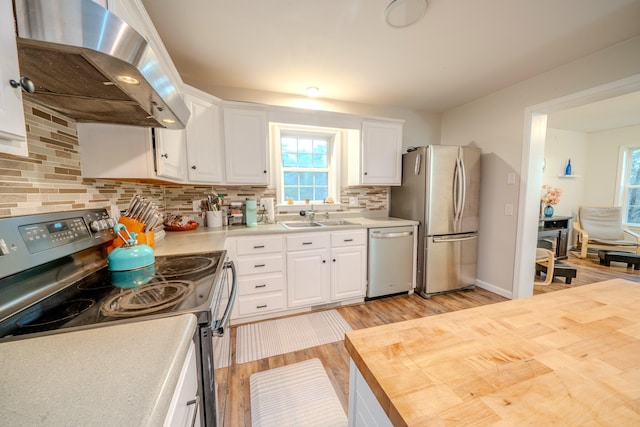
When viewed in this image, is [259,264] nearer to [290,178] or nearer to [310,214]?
[310,214]

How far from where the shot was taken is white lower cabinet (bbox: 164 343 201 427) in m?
0.52

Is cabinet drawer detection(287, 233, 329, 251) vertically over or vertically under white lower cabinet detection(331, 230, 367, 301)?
over

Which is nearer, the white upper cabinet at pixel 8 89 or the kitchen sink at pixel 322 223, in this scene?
the white upper cabinet at pixel 8 89

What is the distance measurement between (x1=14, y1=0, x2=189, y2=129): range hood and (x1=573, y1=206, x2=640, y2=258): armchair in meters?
6.23

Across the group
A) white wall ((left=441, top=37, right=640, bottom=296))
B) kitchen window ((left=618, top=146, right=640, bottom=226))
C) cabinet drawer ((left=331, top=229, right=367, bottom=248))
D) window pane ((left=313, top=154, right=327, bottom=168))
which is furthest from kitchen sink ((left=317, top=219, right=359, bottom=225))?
kitchen window ((left=618, top=146, right=640, bottom=226))

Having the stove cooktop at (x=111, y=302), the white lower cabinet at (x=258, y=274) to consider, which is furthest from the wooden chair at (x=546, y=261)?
the stove cooktop at (x=111, y=302)

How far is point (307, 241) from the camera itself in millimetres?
2293

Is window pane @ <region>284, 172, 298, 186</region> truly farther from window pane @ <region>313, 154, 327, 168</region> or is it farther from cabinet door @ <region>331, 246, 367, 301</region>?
cabinet door @ <region>331, 246, 367, 301</region>

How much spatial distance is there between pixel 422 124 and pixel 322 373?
326 cm

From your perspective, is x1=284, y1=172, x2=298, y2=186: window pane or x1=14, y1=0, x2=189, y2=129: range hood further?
x1=284, y1=172, x2=298, y2=186: window pane

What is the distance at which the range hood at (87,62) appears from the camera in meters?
0.56

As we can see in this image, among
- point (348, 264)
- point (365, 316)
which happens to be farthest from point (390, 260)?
point (365, 316)

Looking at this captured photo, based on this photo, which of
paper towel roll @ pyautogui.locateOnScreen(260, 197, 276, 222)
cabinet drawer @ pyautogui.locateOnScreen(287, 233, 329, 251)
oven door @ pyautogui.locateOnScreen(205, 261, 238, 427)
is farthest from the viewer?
paper towel roll @ pyautogui.locateOnScreen(260, 197, 276, 222)

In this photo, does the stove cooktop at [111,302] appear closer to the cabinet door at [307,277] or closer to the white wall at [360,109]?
the cabinet door at [307,277]
